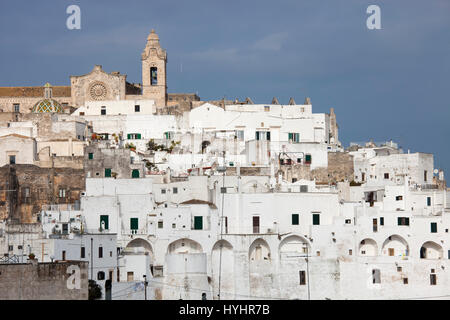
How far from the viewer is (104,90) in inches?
3002

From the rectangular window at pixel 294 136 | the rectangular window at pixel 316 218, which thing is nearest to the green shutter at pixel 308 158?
the rectangular window at pixel 294 136

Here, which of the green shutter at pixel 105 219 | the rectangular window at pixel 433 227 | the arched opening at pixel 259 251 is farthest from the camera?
the rectangular window at pixel 433 227

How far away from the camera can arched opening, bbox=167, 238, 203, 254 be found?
177ft

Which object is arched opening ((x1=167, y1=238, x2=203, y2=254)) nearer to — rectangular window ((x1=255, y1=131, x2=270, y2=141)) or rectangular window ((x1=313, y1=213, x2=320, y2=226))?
rectangular window ((x1=313, y1=213, x2=320, y2=226))

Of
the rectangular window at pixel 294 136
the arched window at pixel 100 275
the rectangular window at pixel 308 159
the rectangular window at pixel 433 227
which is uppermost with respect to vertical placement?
the rectangular window at pixel 294 136

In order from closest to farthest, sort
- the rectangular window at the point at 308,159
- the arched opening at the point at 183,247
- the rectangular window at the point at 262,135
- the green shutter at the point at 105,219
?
the arched opening at the point at 183,247 < the green shutter at the point at 105,219 < the rectangular window at the point at 308,159 < the rectangular window at the point at 262,135

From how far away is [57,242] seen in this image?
165 ft

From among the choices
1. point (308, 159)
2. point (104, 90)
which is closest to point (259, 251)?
point (308, 159)

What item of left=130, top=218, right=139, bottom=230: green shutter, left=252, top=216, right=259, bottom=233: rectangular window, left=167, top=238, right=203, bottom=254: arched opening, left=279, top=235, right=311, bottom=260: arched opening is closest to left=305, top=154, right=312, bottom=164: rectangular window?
left=279, top=235, right=311, bottom=260: arched opening

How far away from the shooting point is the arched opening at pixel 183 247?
5381cm

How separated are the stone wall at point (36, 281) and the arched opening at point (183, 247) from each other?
826 cm

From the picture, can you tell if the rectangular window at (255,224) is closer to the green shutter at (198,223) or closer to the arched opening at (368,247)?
the green shutter at (198,223)

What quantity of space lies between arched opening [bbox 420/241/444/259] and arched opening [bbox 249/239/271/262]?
906 centimetres
